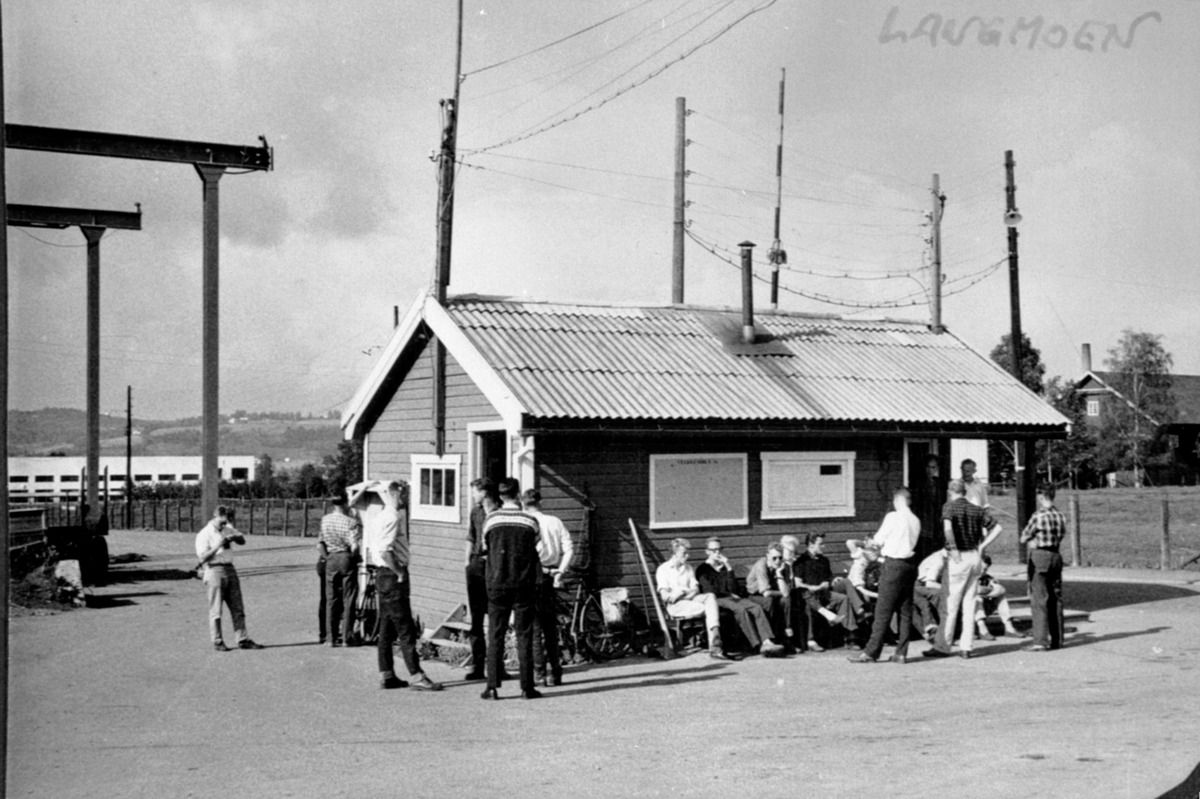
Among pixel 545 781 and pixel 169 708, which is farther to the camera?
pixel 169 708

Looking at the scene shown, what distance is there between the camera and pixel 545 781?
7691 millimetres

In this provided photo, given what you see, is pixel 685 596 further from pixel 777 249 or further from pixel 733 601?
pixel 777 249

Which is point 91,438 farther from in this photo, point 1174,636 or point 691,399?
point 1174,636

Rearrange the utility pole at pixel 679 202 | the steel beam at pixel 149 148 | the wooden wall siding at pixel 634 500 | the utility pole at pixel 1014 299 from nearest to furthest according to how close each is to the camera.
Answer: the wooden wall siding at pixel 634 500 → the steel beam at pixel 149 148 → the utility pole at pixel 1014 299 → the utility pole at pixel 679 202

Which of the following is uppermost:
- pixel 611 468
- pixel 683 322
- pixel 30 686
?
pixel 683 322

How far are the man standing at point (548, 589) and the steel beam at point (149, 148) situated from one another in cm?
998

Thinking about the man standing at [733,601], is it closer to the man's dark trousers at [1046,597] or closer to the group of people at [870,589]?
the group of people at [870,589]

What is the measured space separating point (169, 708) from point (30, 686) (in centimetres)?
228

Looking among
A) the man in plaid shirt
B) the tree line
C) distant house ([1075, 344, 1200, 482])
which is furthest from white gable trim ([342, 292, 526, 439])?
distant house ([1075, 344, 1200, 482])

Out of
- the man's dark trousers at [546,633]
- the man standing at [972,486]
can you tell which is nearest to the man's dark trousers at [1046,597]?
the man standing at [972,486]

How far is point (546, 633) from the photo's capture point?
11.6 meters

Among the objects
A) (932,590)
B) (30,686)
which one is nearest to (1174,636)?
(932,590)

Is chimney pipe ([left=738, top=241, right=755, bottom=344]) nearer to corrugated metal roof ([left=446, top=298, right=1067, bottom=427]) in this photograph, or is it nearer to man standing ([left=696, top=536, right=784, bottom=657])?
corrugated metal roof ([left=446, top=298, right=1067, bottom=427])

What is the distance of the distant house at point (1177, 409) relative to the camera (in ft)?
234
